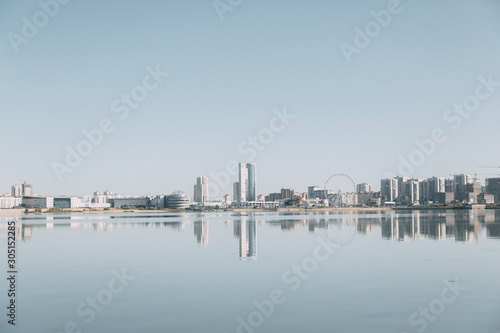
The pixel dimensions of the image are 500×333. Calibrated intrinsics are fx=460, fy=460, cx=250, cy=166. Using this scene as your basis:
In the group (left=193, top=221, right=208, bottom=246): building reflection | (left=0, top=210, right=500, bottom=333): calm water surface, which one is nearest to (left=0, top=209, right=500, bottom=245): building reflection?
(left=193, top=221, right=208, bottom=246): building reflection

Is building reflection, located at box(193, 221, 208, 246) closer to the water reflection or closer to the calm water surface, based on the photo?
the water reflection

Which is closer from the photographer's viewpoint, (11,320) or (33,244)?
(11,320)

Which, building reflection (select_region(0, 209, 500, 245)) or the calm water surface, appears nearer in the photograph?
the calm water surface

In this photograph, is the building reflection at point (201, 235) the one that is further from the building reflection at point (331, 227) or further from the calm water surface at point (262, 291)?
the calm water surface at point (262, 291)

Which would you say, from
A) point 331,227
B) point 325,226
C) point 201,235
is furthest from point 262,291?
point 325,226

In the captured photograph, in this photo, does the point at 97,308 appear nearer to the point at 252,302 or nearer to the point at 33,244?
the point at 252,302

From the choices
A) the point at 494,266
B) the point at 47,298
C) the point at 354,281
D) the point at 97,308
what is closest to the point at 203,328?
the point at 97,308

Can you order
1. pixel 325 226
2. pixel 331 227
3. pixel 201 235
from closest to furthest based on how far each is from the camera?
1. pixel 201 235
2. pixel 331 227
3. pixel 325 226

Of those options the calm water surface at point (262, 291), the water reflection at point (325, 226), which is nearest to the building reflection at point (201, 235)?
the water reflection at point (325, 226)

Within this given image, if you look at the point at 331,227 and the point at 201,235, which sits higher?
the point at 201,235

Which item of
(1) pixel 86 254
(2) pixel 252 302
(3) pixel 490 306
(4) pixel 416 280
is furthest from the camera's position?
(1) pixel 86 254

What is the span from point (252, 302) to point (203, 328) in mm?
3332

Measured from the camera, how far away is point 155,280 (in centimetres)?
1947

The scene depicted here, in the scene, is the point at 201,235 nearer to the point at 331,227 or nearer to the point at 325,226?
the point at 331,227
